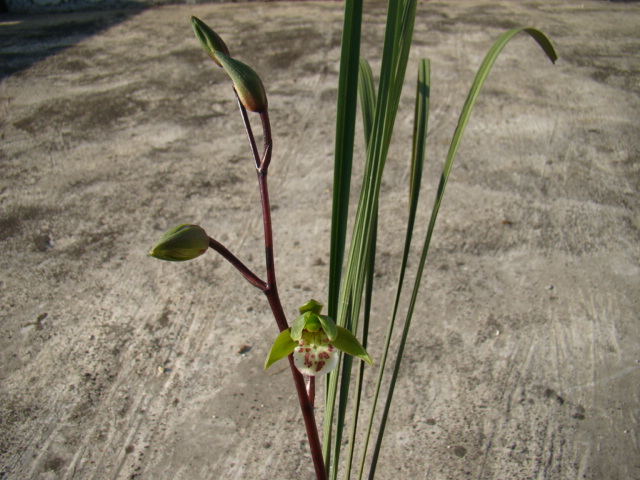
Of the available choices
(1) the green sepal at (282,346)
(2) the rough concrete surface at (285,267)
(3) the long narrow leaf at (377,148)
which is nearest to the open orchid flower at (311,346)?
(1) the green sepal at (282,346)

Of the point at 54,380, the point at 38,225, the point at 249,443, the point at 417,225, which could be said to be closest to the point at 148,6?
the point at 38,225

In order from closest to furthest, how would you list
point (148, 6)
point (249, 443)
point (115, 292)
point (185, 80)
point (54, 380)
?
point (249, 443) → point (54, 380) → point (115, 292) → point (185, 80) → point (148, 6)

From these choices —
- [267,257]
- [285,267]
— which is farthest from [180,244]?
[285,267]

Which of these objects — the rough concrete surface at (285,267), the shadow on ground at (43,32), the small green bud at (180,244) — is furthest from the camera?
the shadow on ground at (43,32)

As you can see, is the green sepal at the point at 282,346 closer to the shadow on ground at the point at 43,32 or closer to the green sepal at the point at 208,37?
the green sepal at the point at 208,37

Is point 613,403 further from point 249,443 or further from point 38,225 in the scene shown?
point 38,225

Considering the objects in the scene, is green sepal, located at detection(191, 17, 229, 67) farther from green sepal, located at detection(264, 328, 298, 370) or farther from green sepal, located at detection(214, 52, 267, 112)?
green sepal, located at detection(264, 328, 298, 370)

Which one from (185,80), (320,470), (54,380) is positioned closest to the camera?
(320,470)
